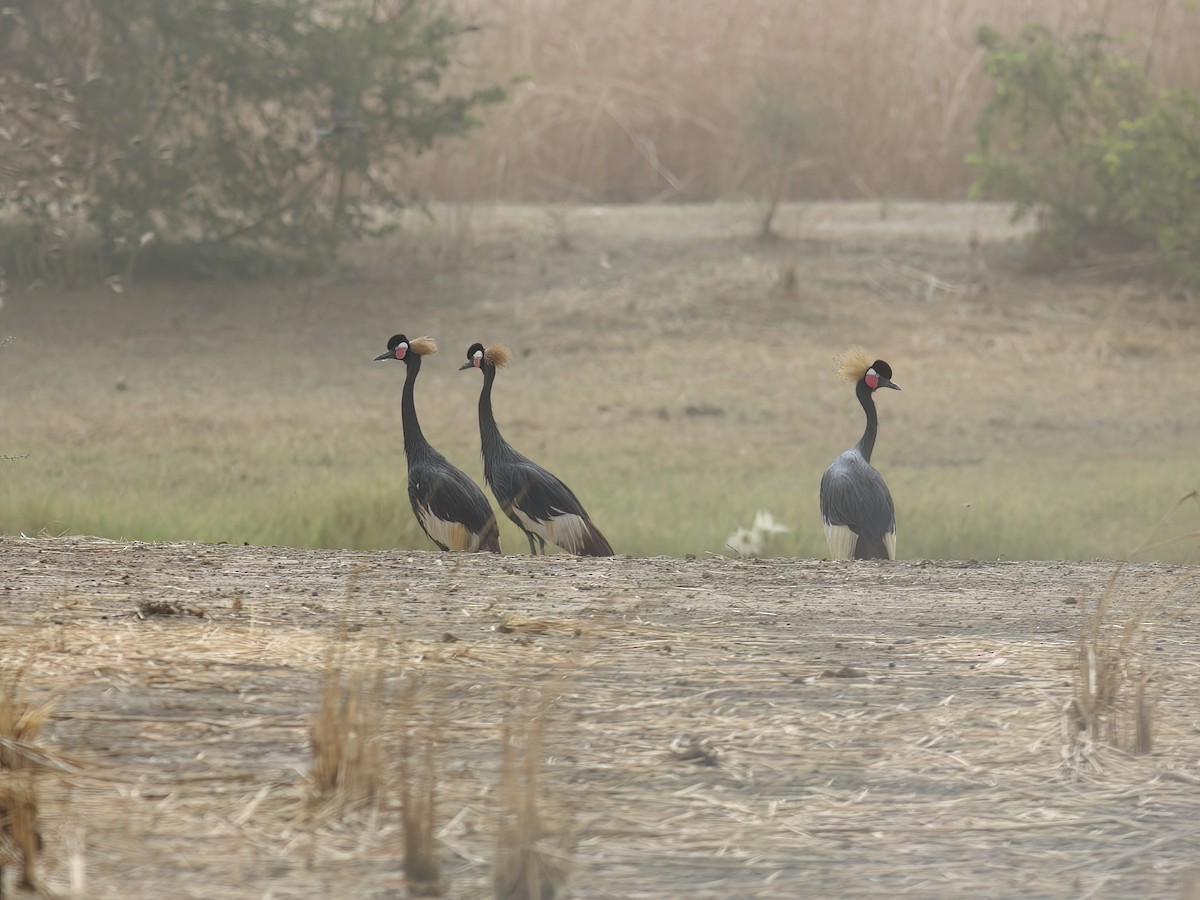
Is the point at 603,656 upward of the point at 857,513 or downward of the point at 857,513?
downward

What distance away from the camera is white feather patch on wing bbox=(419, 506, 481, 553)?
7.80m

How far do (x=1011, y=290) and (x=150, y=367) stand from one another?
8.06m

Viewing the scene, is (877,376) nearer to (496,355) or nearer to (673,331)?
(496,355)

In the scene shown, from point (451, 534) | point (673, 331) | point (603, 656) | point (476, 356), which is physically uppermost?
point (673, 331)

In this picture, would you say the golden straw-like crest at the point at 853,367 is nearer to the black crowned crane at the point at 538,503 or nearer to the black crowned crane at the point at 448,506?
the black crowned crane at the point at 538,503

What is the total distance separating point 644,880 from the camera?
10.2ft

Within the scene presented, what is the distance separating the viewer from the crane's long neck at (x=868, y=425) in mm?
8391

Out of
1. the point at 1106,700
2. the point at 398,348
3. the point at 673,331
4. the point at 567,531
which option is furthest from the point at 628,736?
the point at 673,331

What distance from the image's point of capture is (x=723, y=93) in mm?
21094

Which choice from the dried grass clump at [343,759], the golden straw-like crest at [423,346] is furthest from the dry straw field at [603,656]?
the golden straw-like crest at [423,346]

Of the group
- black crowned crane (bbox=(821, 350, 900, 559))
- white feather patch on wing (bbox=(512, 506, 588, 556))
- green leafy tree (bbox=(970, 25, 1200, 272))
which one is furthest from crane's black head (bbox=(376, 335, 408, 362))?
green leafy tree (bbox=(970, 25, 1200, 272))

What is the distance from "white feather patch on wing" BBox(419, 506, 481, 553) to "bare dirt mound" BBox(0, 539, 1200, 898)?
→ 196 cm

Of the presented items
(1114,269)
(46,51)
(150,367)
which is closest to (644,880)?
(150,367)

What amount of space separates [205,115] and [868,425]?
9.54 metres
